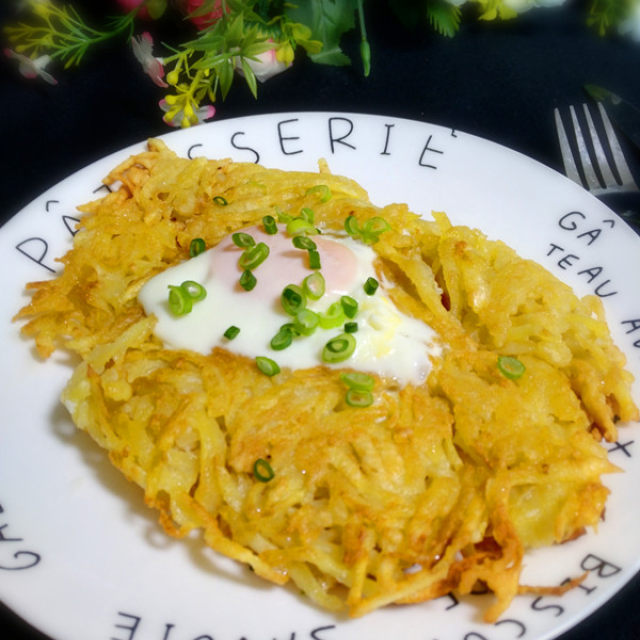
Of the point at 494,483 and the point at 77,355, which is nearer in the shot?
the point at 494,483

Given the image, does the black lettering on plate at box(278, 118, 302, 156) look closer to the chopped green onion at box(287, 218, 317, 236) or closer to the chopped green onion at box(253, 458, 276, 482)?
the chopped green onion at box(287, 218, 317, 236)

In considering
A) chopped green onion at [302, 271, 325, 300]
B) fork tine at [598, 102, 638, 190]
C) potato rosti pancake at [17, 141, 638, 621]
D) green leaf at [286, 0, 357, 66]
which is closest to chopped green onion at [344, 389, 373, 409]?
potato rosti pancake at [17, 141, 638, 621]

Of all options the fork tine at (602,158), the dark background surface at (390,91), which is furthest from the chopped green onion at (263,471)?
the fork tine at (602,158)

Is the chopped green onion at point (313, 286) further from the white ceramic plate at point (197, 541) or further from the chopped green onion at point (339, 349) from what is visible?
the white ceramic plate at point (197, 541)

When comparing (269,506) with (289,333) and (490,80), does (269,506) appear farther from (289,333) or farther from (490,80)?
(490,80)

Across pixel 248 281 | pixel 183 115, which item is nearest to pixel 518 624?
pixel 248 281

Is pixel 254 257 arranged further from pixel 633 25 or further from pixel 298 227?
pixel 633 25

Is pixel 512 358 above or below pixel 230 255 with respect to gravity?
below

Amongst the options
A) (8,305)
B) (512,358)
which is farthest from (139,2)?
(512,358)
